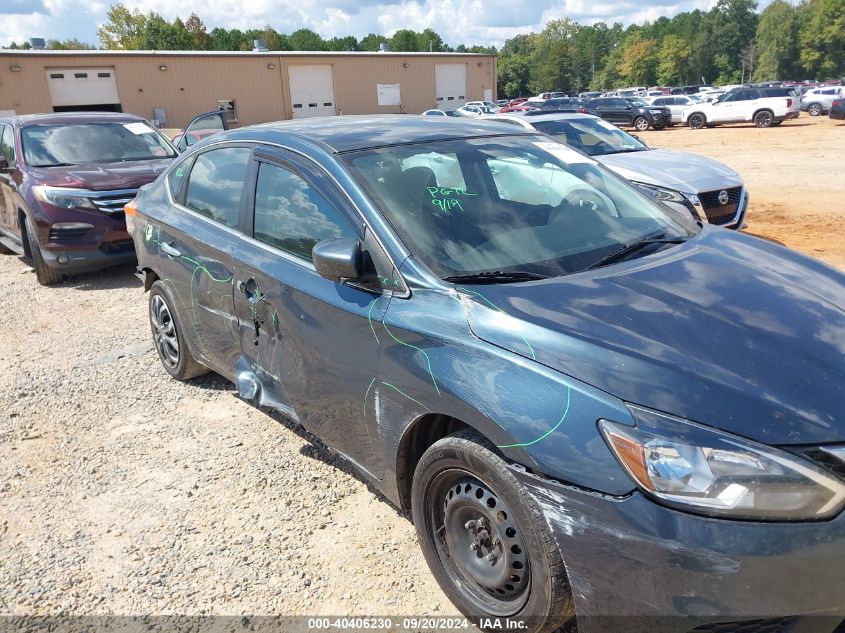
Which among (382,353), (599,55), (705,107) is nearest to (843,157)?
(705,107)

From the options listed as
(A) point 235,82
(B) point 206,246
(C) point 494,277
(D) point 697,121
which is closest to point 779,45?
(D) point 697,121

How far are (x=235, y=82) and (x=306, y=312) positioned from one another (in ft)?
131

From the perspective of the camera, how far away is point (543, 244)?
2.87 meters

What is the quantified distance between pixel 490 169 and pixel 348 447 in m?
1.52

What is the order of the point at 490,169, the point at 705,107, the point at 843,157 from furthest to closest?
the point at 705,107
the point at 843,157
the point at 490,169

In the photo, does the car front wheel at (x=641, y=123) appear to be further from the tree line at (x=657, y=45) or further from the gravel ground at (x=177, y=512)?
the tree line at (x=657, y=45)

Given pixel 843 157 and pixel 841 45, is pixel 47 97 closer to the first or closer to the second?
pixel 843 157

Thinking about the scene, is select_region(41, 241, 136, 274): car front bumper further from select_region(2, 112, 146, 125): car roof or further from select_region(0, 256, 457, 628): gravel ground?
select_region(0, 256, 457, 628): gravel ground

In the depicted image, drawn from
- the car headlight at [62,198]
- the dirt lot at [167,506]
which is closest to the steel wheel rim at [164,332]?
the dirt lot at [167,506]

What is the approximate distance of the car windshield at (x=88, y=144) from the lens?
8016 millimetres

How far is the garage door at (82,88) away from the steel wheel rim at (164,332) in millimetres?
35415

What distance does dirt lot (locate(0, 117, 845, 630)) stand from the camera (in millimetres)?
2807

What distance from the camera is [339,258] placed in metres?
2.65

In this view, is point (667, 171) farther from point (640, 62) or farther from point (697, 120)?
point (640, 62)
